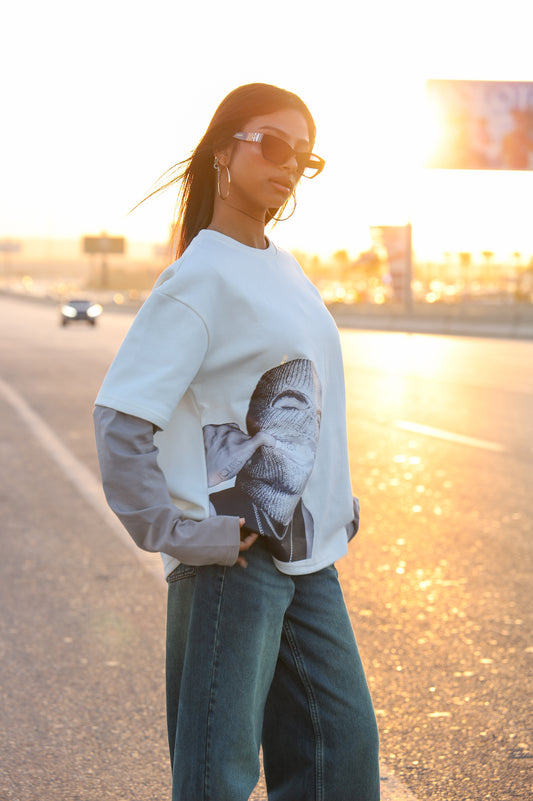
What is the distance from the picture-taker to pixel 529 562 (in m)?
5.62

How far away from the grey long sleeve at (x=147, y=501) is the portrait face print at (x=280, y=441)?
0.10 meters

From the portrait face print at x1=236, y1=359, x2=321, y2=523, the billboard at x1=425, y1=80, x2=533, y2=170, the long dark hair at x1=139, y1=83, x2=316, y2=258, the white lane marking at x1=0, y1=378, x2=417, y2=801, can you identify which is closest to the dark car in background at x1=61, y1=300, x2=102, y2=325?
the billboard at x1=425, y1=80, x2=533, y2=170

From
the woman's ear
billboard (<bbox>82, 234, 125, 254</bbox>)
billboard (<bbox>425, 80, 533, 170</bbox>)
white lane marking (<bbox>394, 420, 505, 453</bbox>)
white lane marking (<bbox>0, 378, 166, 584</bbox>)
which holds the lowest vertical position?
billboard (<bbox>82, 234, 125, 254</bbox>)

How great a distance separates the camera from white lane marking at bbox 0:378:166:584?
5.80 m

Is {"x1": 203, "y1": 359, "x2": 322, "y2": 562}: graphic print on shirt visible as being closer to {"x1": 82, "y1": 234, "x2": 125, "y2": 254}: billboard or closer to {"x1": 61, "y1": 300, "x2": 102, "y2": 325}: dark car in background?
{"x1": 61, "y1": 300, "x2": 102, "y2": 325}: dark car in background

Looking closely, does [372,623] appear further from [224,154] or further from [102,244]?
[102,244]

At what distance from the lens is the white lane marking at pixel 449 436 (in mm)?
9812

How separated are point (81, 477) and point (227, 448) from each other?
633 cm

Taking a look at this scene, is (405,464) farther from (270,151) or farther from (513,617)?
(270,151)

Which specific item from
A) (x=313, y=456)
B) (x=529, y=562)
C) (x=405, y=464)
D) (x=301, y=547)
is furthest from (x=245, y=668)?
(x=405, y=464)

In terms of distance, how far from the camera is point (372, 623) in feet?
15.0

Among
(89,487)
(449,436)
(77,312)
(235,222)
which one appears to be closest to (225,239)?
(235,222)

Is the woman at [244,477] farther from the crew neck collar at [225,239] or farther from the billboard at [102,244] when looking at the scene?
the billboard at [102,244]

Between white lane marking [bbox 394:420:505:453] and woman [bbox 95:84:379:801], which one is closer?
woman [bbox 95:84:379:801]
